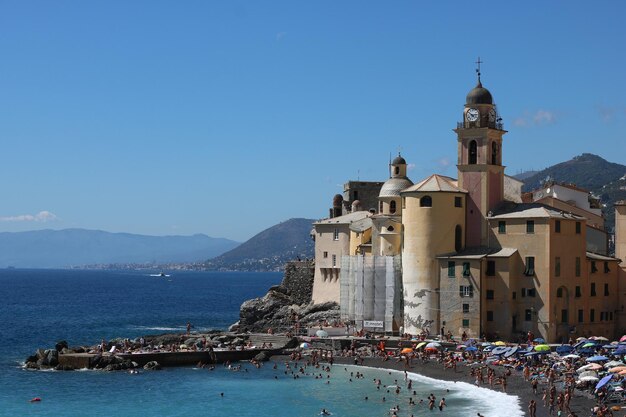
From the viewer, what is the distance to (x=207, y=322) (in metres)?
126

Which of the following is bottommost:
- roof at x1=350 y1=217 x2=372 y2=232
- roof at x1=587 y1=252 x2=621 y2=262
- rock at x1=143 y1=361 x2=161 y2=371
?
rock at x1=143 y1=361 x2=161 y2=371

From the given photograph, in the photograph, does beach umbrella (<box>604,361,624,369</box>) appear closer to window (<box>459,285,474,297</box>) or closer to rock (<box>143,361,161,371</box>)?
window (<box>459,285,474,297</box>)

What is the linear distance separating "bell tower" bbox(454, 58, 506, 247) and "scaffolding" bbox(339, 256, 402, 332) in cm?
774

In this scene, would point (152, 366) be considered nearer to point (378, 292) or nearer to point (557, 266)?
point (378, 292)

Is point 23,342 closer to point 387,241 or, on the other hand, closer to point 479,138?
point 387,241

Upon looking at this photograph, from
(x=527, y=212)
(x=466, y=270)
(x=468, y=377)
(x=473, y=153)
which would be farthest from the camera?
(x=473, y=153)

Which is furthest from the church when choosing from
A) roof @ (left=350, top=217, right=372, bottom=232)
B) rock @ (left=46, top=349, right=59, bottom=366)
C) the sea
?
rock @ (left=46, top=349, right=59, bottom=366)

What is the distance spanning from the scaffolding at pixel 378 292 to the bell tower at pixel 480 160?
774 centimetres

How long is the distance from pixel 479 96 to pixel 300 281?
34601 mm

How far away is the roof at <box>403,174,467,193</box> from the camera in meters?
78.4

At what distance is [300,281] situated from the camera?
10594cm

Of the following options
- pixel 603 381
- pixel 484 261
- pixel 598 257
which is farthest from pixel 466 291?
pixel 603 381

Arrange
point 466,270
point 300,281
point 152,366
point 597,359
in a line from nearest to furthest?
point 597,359
point 152,366
point 466,270
point 300,281

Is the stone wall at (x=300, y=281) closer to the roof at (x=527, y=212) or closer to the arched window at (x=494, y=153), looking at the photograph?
the arched window at (x=494, y=153)
